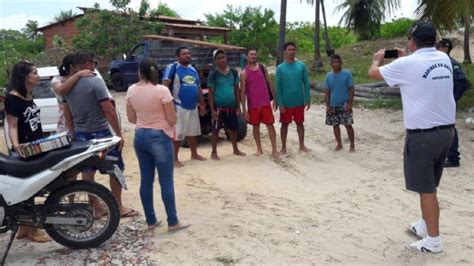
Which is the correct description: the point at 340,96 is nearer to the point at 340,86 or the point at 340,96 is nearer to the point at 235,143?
the point at 340,86

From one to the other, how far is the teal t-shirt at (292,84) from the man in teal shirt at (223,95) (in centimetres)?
63

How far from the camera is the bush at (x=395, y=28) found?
33.8 metres

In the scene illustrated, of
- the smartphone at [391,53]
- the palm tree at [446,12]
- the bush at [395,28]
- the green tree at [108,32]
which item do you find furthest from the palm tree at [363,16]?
the smartphone at [391,53]

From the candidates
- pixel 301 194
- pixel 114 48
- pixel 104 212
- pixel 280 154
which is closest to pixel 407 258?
pixel 301 194

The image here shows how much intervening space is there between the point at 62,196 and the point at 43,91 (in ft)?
14.3

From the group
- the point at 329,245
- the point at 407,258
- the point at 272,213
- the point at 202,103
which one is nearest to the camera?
the point at 407,258

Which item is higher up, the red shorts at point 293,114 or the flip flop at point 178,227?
the red shorts at point 293,114

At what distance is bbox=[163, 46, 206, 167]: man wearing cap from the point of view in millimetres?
7105

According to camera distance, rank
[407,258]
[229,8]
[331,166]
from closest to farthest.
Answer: [407,258] < [331,166] < [229,8]

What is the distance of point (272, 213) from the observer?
523 centimetres

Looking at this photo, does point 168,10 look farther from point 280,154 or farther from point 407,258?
point 407,258

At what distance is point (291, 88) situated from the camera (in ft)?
25.3

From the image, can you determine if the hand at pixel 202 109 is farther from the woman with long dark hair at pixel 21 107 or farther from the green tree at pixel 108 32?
the green tree at pixel 108 32

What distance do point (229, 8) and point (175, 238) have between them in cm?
2896
